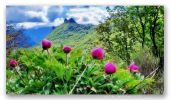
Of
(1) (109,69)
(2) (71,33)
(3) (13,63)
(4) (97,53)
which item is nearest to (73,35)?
(2) (71,33)

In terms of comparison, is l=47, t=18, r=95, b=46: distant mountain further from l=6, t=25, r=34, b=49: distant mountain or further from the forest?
l=6, t=25, r=34, b=49: distant mountain

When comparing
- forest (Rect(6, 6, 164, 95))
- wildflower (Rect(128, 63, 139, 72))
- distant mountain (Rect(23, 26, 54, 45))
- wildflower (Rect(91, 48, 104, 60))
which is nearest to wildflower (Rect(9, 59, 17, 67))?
forest (Rect(6, 6, 164, 95))

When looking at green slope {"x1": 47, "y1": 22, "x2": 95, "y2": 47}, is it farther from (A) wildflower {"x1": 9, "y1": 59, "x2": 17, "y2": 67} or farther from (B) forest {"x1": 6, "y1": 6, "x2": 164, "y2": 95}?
(A) wildflower {"x1": 9, "y1": 59, "x2": 17, "y2": 67}

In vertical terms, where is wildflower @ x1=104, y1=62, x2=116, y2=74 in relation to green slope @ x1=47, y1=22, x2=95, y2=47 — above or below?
below

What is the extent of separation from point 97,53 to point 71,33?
9.2 inches

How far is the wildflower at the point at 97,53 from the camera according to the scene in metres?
4.24

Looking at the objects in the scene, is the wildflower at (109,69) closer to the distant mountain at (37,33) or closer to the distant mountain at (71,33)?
the distant mountain at (71,33)

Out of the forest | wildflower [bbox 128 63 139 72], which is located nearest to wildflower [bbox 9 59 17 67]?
the forest

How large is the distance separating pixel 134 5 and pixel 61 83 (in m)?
0.74

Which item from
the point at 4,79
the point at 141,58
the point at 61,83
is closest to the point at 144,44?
the point at 141,58

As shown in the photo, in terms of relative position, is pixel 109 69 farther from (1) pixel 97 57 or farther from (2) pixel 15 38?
(2) pixel 15 38

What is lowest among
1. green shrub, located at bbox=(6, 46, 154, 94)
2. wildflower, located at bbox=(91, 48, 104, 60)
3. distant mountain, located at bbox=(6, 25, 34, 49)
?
green shrub, located at bbox=(6, 46, 154, 94)

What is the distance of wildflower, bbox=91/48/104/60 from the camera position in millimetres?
4238

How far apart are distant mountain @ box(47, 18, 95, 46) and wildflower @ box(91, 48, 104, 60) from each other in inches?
4.7
